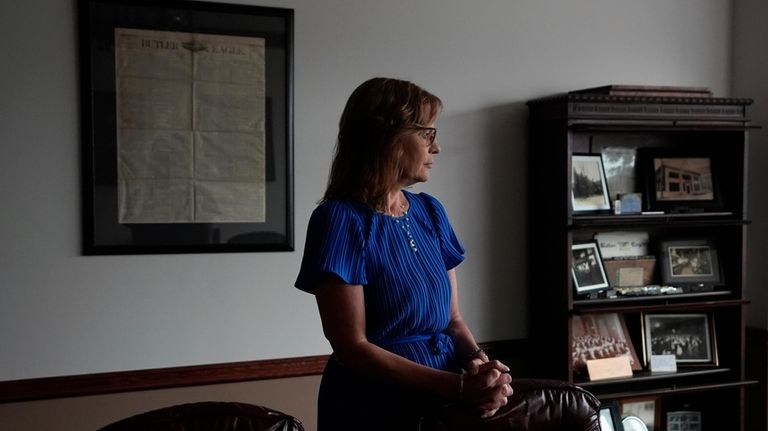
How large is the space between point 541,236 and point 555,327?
1.21 feet

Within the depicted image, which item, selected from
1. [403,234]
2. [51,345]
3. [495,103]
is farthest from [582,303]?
[51,345]

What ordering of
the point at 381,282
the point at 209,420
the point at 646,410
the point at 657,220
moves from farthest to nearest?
the point at 646,410
the point at 657,220
the point at 381,282
the point at 209,420

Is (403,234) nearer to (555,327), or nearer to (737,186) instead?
(555,327)

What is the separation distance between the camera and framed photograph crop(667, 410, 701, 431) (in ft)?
9.98

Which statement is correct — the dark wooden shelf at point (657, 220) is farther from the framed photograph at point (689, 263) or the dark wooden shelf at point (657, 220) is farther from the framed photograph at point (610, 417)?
the framed photograph at point (610, 417)

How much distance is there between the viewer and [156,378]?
2422mm

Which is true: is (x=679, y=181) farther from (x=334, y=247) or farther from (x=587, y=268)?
(x=334, y=247)

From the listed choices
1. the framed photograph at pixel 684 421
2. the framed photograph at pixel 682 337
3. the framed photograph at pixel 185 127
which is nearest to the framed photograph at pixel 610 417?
the framed photograph at pixel 682 337

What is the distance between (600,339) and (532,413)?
1.43m

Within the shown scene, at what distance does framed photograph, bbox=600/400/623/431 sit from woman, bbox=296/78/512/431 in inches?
48.3

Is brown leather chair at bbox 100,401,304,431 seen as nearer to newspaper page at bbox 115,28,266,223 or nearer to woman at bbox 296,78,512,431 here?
woman at bbox 296,78,512,431

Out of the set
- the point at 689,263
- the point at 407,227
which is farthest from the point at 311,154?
the point at 689,263

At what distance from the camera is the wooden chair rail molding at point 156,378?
2293 mm

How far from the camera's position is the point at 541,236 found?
2854 millimetres
